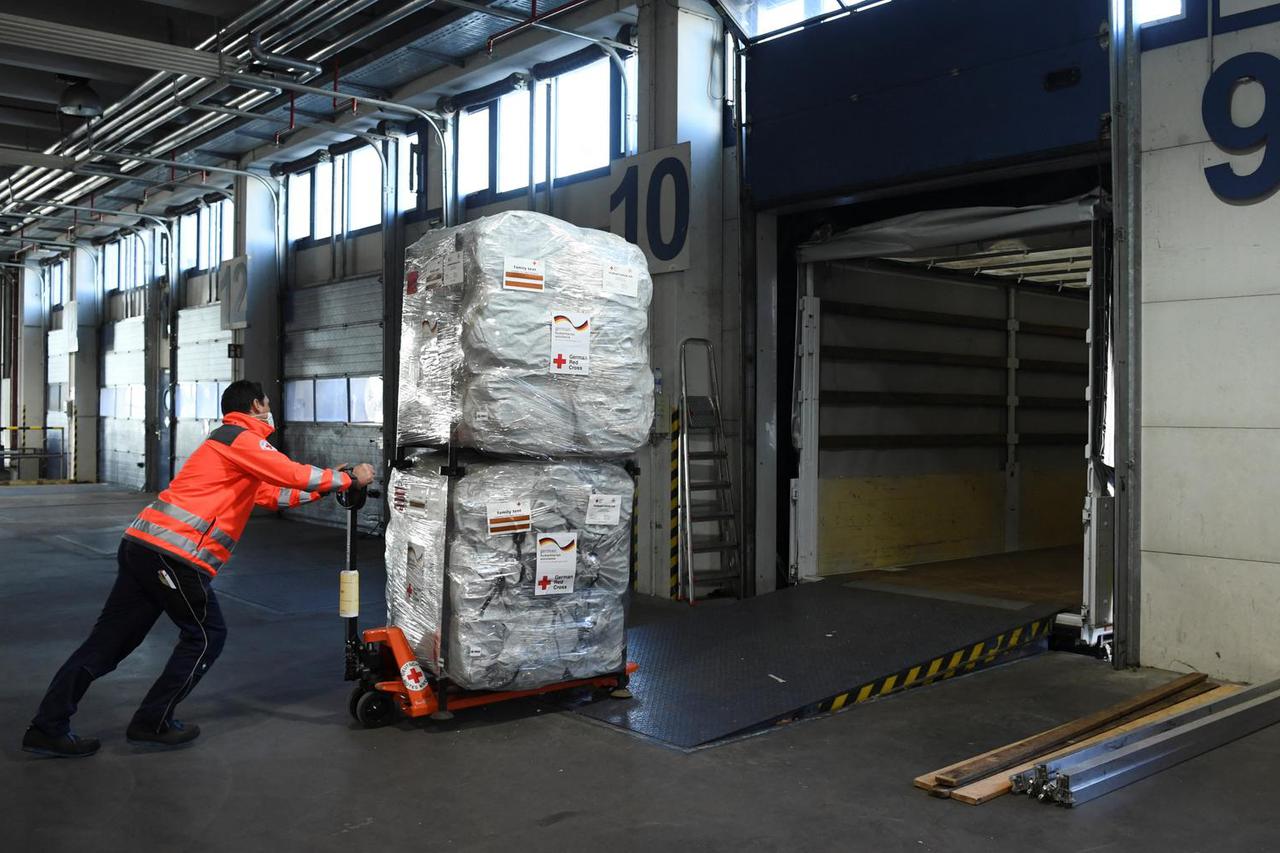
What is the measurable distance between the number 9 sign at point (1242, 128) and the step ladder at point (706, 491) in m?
3.96

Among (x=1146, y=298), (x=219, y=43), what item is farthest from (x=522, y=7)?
(x=1146, y=298)

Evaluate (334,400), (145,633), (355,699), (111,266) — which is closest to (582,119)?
(334,400)

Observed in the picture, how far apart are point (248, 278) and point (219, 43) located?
561 cm

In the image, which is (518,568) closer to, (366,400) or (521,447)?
(521,447)

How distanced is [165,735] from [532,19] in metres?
6.24

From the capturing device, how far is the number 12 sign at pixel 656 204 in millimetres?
8688

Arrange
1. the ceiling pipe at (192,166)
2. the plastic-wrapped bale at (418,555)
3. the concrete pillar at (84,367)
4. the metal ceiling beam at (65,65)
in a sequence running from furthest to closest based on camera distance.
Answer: the concrete pillar at (84,367) → the ceiling pipe at (192,166) → the metal ceiling beam at (65,65) → the plastic-wrapped bale at (418,555)

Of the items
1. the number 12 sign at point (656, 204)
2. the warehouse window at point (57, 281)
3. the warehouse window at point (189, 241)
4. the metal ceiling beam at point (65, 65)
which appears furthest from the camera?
the warehouse window at point (57, 281)

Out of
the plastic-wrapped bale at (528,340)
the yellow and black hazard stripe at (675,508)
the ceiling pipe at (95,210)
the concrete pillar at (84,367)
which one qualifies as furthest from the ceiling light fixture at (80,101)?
the concrete pillar at (84,367)

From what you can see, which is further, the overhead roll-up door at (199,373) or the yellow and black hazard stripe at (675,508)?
the overhead roll-up door at (199,373)

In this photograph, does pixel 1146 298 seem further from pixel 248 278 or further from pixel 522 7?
pixel 248 278

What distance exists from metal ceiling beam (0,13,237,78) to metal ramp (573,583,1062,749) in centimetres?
651

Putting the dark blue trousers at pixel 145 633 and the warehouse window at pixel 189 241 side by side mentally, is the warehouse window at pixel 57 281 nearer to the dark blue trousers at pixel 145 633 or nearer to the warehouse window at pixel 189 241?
the warehouse window at pixel 189 241

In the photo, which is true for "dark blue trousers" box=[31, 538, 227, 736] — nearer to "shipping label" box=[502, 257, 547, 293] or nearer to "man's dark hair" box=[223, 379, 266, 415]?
"man's dark hair" box=[223, 379, 266, 415]
